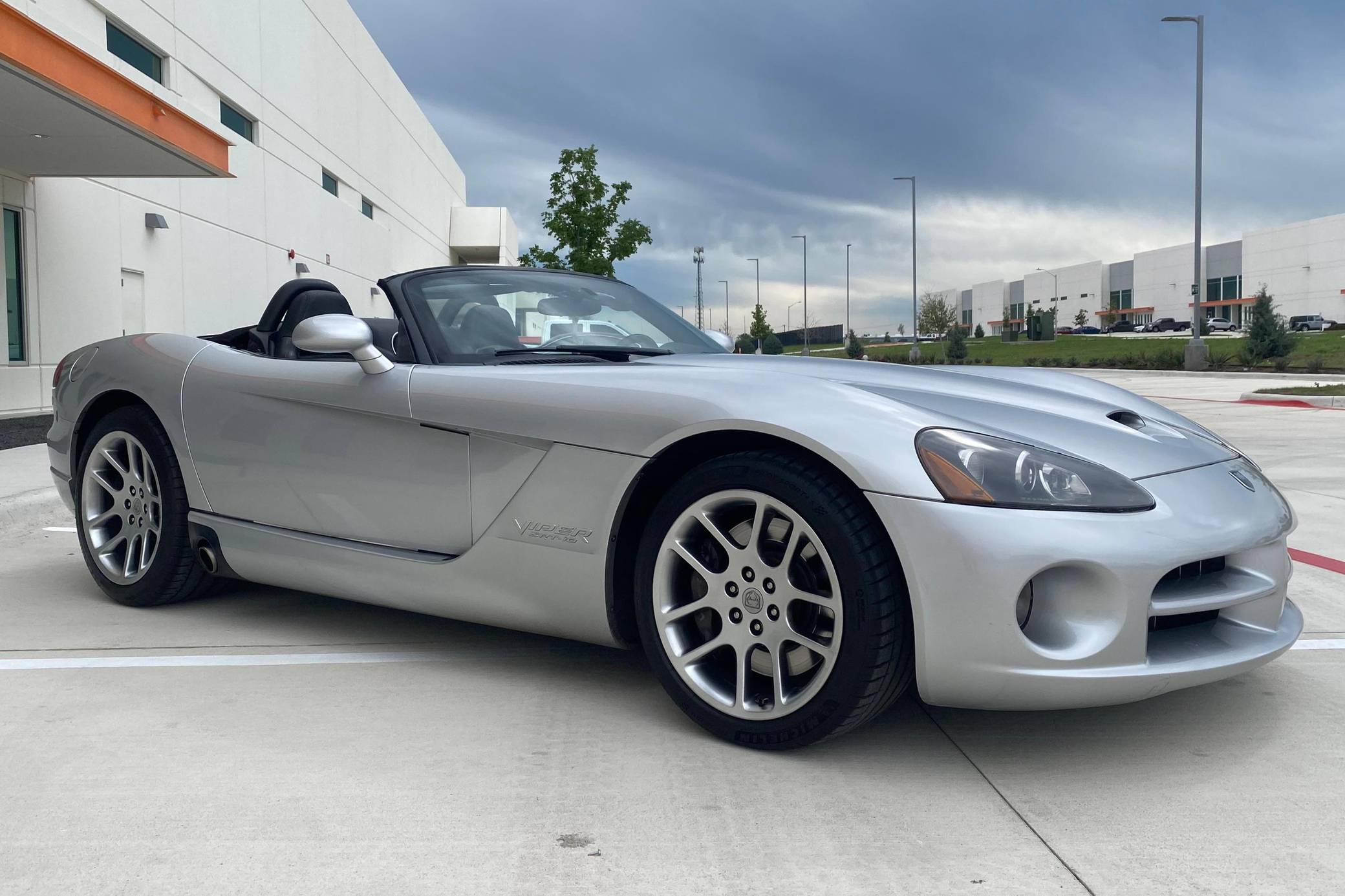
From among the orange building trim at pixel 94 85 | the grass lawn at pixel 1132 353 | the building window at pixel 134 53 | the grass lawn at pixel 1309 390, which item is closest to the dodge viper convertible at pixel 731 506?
the orange building trim at pixel 94 85

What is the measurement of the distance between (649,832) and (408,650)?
1.59 metres

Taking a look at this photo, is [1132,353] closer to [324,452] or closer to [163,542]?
[163,542]

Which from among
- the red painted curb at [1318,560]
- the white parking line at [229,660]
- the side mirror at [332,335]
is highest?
the side mirror at [332,335]

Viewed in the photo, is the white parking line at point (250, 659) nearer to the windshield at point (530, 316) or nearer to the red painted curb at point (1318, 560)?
the windshield at point (530, 316)

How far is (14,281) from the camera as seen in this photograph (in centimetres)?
1437

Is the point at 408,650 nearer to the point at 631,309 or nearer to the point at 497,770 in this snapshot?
the point at 497,770

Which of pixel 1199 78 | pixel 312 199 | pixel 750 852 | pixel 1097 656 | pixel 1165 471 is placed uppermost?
pixel 1199 78

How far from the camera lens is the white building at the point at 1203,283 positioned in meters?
78.4

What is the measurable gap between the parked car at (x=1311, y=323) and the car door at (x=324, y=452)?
250 ft

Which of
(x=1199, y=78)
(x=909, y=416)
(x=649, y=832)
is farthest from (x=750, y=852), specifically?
(x=1199, y=78)

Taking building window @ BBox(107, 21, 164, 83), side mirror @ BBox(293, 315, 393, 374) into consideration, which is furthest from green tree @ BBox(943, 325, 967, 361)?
side mirror @ BBox(293, 315, 393, 374)

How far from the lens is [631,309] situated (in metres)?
3.99

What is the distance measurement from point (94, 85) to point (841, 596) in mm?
10910

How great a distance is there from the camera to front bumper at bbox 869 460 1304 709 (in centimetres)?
240
